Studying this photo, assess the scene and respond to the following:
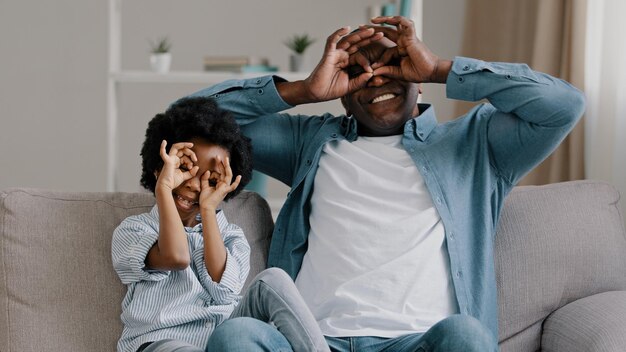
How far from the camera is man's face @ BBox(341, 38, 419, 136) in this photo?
2109 mm

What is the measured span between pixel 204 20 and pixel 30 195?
8.72ft

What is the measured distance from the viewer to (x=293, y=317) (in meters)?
1.65

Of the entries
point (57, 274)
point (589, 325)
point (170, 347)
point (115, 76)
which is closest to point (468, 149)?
point (589, 325)

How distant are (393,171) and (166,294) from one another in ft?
1.88

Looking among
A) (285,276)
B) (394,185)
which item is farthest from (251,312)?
(394,185)

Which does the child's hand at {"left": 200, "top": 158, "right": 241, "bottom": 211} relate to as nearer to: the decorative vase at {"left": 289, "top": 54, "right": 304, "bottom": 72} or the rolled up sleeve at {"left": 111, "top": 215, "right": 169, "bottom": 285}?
the rolled up sleeve at {"left": 111, "top": 215, "right": 169, "bottom": 285}

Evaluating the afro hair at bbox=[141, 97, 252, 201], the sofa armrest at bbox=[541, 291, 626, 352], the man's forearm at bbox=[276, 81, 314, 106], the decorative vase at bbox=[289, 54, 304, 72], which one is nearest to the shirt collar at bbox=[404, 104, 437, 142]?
the man's forearm at bbox=[276, 81, 314, 106]

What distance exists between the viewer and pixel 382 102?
6.92ft

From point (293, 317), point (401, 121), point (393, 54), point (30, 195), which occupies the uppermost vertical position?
point (393, 54)

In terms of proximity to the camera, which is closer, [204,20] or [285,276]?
[285,276]

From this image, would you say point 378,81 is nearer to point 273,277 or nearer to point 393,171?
point 393,171

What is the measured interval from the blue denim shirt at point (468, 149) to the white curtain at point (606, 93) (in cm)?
126

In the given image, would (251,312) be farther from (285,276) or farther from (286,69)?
(286,69)

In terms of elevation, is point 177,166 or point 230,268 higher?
point 177,166
